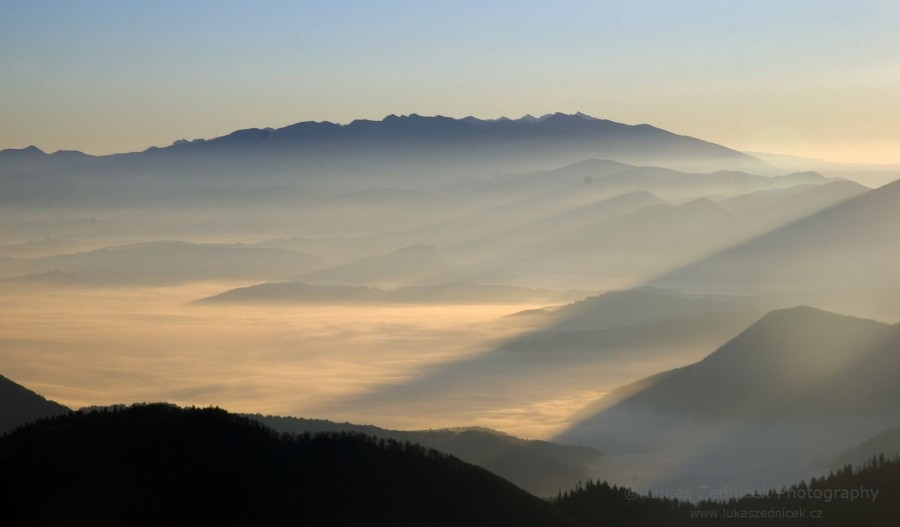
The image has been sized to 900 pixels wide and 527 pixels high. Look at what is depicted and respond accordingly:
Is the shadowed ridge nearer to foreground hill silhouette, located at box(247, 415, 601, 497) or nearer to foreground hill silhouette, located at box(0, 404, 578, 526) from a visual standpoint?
foreground hill silhouette, located at box(247, 415, 601, 497)

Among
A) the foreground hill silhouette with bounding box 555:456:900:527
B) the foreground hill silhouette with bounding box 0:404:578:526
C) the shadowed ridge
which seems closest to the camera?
the foreground hill silhouette with bounding box 0:404:578:526

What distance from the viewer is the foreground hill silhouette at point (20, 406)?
374 ft

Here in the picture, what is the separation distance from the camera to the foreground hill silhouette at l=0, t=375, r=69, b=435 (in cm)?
11400

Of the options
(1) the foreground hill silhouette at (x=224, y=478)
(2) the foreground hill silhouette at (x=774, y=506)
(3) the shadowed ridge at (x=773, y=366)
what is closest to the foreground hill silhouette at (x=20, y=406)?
(1) the foreground hill silhouette at (x=224, y=478)

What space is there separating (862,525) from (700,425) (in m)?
117

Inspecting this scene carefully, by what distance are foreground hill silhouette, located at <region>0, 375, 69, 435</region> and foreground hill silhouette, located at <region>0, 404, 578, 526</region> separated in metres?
→ 57.2

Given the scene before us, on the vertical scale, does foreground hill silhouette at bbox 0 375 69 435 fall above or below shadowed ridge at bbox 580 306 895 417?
below

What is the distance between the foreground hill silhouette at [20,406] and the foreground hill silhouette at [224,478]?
57.2 meters

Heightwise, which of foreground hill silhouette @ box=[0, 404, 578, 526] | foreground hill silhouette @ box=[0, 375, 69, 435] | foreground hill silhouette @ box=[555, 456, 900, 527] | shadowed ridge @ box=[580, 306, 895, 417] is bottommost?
foreground hill silhouette @ box=[555, 456, 900, 527]

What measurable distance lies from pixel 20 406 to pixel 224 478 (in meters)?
70.0

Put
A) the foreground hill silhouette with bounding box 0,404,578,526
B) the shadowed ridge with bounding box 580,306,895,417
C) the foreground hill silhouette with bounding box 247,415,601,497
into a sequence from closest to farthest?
the foreground hill silhouette with bounding box 0,404,578,526 → the foreground hill silhouette with bounding box 247,415,601,497 → the shadowed ridge with bounding box 580,306,895,417

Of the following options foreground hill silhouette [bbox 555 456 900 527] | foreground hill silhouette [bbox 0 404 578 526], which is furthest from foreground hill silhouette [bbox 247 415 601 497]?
foreground hill silhouette [bbox 0 404 578 526]

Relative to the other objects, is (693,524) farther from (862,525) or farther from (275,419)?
(275,419)

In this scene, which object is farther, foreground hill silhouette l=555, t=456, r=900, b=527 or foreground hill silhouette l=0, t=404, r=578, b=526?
foreground hill silhouette l=555, t=456, r=900, b=527
